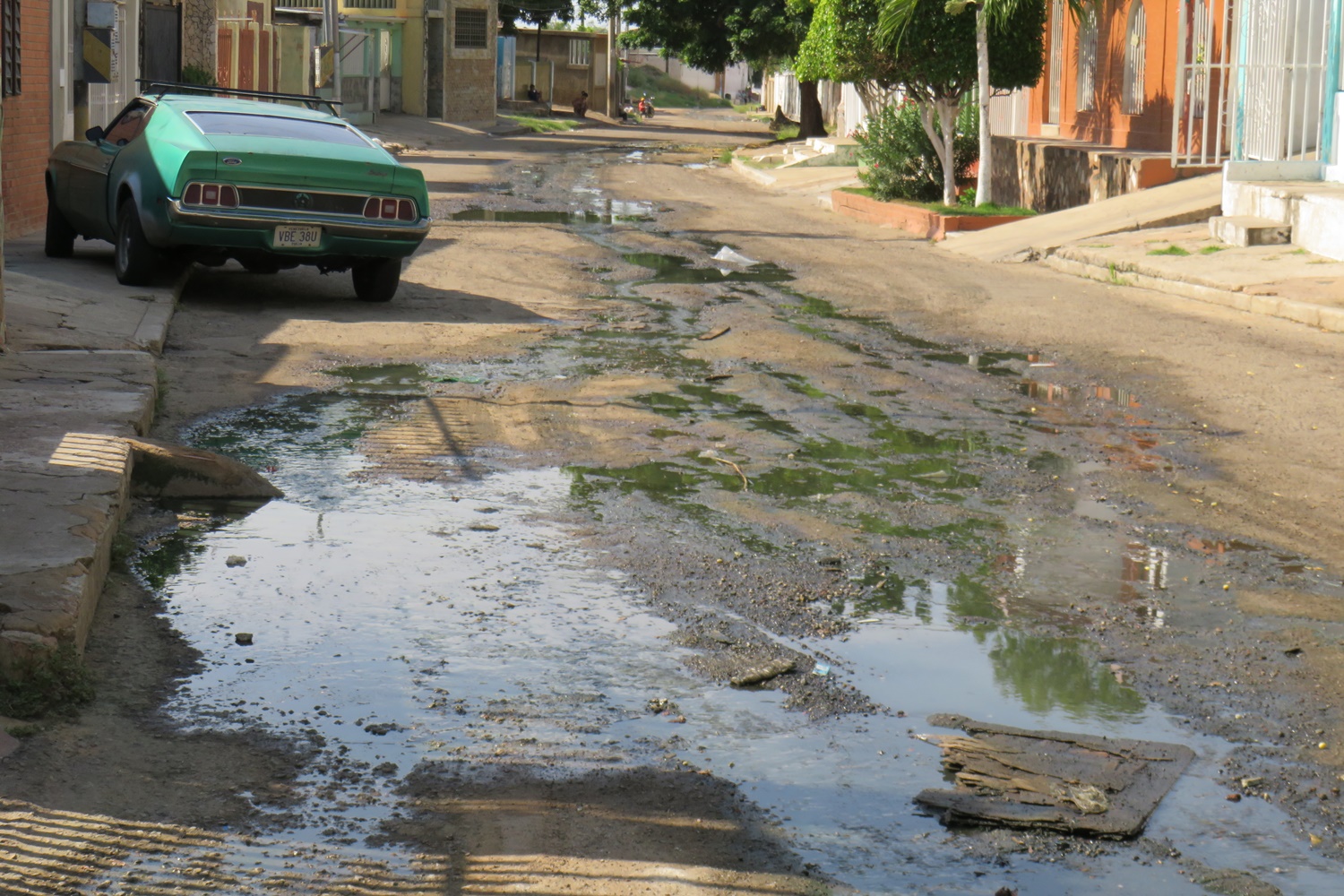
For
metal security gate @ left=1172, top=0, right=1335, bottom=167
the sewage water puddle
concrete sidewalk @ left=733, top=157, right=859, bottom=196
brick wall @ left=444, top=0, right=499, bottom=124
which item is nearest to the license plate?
the sewage water puddle

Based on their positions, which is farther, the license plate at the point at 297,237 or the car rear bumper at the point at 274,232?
the license plate at the point at 297,237

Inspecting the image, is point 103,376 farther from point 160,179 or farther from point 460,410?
point 160,179

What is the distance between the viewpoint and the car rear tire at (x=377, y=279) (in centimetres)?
1145

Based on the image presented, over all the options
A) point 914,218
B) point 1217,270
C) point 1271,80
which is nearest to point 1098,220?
point 1271,80

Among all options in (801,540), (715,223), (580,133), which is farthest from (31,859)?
(580,133)

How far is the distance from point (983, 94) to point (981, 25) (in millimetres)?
857

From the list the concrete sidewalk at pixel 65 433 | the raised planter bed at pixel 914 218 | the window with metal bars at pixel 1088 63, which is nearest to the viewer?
the concrete sidewalk at pixel 65 433

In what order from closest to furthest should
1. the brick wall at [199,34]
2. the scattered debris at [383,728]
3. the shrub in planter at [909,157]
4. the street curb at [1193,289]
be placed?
the scattered debris at [383,728] → the street curb at [1193,289] → the shrub in planter at [909,157] → the brick wall at [199,34]

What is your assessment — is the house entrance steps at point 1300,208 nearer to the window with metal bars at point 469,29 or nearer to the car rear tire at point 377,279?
the car rear tire at point 377,279

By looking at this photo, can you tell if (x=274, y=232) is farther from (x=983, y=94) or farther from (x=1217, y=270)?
(x=983, y=94)

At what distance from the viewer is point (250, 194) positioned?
1053 cm

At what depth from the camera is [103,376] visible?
301 inches

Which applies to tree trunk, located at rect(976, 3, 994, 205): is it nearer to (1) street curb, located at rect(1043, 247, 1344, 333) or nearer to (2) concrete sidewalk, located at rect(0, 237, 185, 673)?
(1) street curb, located at rect(1043, 247, 1344, 333)

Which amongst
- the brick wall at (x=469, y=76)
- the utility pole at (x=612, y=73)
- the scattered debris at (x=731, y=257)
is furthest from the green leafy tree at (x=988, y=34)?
the utility pole at (x=612, y=73)
